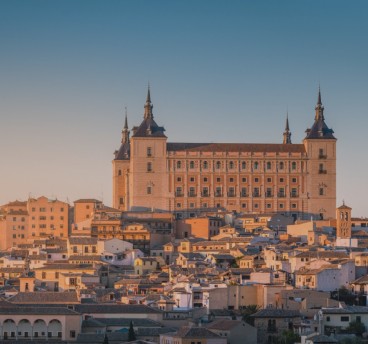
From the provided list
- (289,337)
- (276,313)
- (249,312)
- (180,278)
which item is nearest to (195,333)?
(289,337)

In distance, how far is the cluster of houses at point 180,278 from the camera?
213ft

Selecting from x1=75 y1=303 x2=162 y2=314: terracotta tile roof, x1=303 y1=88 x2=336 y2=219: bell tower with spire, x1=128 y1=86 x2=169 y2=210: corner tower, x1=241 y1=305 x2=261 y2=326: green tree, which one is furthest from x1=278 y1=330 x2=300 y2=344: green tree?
x1=303 y1=88 x2=336 y2=219: bell tower with spire

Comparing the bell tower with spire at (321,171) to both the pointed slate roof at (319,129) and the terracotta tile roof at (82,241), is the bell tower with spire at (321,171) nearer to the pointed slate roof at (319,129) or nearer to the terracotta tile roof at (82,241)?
the pointed slate roof at (319,129)

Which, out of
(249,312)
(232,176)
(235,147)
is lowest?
(249,312)

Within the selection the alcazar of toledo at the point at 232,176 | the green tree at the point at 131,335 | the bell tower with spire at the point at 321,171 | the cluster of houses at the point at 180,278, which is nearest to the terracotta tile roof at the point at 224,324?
the cluster of houses at the point at 180,278

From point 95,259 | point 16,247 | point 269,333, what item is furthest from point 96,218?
point 269,333

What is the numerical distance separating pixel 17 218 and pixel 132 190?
9.41 meters

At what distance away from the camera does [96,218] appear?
10050cm

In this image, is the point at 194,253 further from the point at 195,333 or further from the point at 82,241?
the point at 195,333

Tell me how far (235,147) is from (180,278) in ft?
115

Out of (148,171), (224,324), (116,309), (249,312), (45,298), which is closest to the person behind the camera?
(224,324)

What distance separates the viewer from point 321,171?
4318 inches

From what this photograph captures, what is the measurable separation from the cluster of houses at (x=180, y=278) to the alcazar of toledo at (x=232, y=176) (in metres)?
4.06

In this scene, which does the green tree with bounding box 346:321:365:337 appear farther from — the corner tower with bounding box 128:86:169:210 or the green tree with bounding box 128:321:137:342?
the corner tower with bounding box 128:86:169:210
